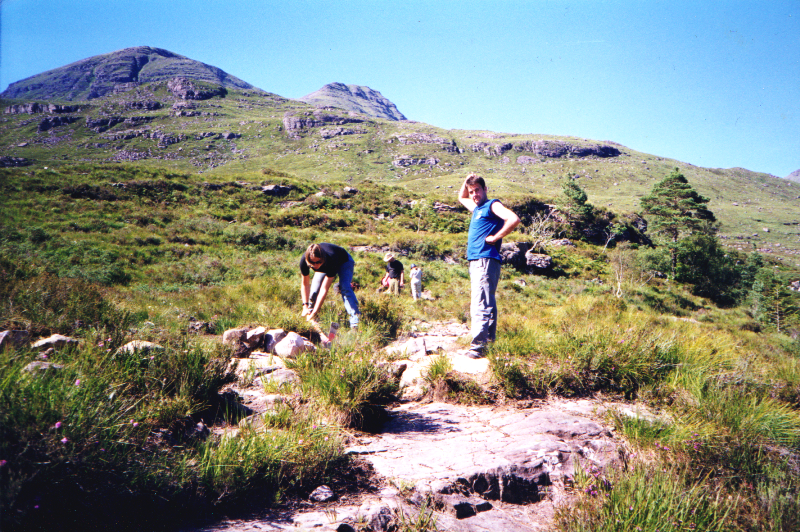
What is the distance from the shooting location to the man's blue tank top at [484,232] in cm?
422

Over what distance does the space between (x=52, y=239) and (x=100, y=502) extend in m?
17.4

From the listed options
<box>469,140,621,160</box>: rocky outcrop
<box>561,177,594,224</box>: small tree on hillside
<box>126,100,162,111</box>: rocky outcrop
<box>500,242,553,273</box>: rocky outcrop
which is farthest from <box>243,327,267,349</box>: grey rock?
<box>126,100,162,111</box>: rocky outcrop

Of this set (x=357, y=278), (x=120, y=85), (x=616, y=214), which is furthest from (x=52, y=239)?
(x=120, y=85)

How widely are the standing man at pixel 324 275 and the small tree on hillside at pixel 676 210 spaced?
138ft

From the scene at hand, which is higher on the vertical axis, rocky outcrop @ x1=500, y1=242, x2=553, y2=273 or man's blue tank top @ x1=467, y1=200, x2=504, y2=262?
man's blue tank top @ x1=467, y1=200, x2=504, y2=262

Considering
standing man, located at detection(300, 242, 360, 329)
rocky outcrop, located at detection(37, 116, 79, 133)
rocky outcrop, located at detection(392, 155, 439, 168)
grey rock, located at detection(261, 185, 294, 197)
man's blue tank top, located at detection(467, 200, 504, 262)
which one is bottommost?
standing man, located at detection(300, 242, 360, 329)

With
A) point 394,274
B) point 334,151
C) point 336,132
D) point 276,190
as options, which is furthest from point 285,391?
point 336,132

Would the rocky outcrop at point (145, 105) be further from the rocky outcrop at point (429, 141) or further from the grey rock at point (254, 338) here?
the grey rock at point (254, 338)

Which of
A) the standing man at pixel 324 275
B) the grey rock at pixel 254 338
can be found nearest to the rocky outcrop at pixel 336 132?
the standing man at pixel 324 275

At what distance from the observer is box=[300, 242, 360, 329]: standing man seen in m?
4.95

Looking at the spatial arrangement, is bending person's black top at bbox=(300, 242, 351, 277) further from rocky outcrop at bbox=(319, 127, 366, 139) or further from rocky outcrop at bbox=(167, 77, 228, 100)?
rocky outcrop at bbox=(167, 77, 228, 100)

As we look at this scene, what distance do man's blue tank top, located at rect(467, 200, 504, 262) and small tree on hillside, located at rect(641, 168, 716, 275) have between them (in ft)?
136

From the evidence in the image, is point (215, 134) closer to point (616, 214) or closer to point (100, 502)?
point (616, 214)

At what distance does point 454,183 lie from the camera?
311 feet
